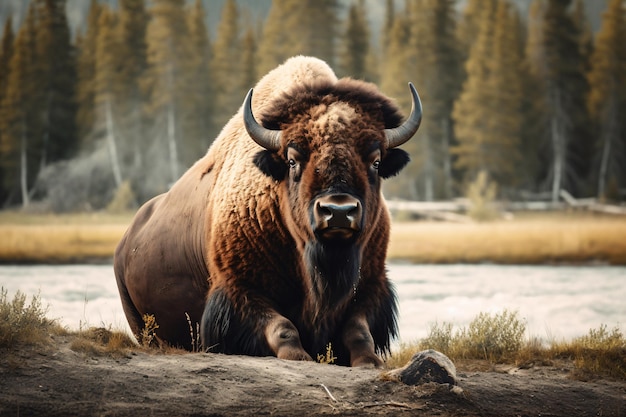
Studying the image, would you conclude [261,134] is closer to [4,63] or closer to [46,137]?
[46,137]

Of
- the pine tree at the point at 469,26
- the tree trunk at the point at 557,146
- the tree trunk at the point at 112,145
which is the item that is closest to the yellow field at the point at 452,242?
the tree trunk at the point at 112,145

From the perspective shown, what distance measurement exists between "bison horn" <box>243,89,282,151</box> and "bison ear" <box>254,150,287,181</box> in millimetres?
72

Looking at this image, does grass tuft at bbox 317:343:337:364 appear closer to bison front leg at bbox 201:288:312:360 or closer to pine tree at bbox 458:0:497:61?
bison front leg at bbox 201:288:312:360

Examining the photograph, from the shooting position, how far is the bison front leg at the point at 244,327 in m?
6.07

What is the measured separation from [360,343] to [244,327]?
3.16 ft

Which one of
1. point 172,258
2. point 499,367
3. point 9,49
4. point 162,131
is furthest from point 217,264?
point 9,49

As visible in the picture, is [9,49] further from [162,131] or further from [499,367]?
[499,367]

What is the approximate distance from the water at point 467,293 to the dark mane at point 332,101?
2.74 m

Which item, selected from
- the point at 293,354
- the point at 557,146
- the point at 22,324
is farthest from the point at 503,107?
the point at 22,324

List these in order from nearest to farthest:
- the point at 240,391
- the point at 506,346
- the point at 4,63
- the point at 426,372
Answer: the point at 240,391 → the point at 426,372 → the point at 506,346 → the point at 4,63

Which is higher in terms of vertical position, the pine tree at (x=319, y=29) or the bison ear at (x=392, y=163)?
the pine tree at (x=319, y=29)

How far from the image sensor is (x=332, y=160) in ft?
18.8

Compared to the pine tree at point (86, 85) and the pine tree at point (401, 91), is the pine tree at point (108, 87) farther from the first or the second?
the pine tree at point (401, 91)

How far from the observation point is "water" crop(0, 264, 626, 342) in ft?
35.9
